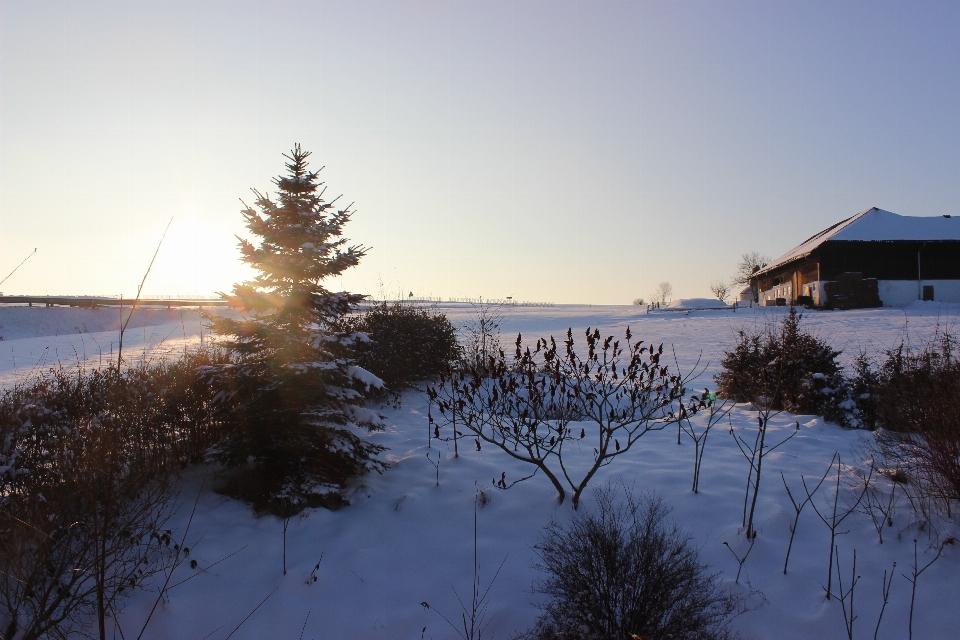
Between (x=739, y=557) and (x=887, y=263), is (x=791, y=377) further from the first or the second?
(x=887, y=263)

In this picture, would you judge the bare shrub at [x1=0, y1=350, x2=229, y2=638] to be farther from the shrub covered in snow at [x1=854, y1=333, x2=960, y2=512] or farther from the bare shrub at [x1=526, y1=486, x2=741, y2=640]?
the shrub covered in snow at [x1=854, y1=333, x2=960, y2=512]

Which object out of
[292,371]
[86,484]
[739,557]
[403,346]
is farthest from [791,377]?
[86,484]

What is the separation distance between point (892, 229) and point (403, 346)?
100ft

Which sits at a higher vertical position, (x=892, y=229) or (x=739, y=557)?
(x=892, y=229)

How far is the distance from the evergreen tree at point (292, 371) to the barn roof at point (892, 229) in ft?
99.2

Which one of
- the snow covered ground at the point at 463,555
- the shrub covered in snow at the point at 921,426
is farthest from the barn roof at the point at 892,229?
the snow covered ground at the point at 463,555

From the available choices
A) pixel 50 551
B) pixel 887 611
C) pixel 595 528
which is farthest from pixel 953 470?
pixel 50 551

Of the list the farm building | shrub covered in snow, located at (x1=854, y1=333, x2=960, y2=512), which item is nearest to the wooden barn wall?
the farm building

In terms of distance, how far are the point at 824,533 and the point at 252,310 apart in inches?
219

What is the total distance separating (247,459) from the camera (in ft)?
17.7

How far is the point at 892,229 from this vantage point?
29.9 m

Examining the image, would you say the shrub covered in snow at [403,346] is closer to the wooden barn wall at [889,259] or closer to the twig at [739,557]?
the twig at [739,557]

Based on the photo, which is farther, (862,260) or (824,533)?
(862,260)

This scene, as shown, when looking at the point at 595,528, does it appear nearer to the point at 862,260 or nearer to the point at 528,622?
the point at 528,622
